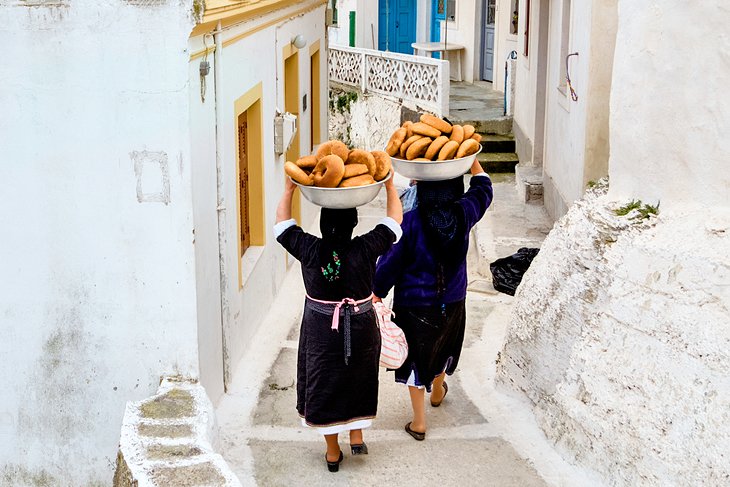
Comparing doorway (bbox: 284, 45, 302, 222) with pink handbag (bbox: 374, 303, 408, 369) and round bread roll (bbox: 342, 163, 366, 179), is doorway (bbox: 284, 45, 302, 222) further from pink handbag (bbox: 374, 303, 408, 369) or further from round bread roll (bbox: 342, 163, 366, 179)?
round bread roll (bbox: 342, 163, 366, 179)

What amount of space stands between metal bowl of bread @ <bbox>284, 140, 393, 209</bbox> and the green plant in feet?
4.86

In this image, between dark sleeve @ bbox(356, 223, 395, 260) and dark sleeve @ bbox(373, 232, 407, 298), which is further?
dark sleeve @ bbox(373, 232, 407, 298)

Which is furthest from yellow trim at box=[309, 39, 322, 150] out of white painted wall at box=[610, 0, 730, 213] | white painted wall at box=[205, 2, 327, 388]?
white painted wall at box=[610, 0, 730, 213]

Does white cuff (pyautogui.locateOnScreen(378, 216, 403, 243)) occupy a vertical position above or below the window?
below

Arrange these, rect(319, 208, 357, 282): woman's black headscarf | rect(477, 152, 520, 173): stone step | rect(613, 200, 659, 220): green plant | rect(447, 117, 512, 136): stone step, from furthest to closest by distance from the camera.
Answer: rect(447, 117, 512, 136): stone step → rect(477, 152, 520, 173): stone step → rect(613, 200, 659, 220): green plant → rect(319, 208, 357, 282): woman's black headscarf

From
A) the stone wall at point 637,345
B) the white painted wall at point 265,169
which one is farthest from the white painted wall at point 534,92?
the stone wall at point 637,345

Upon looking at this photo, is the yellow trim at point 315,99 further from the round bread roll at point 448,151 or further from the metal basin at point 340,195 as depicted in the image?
the metal basin at point 340,195

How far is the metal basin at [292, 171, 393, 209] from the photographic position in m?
5.63

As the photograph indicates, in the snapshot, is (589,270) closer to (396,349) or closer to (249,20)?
(396,349)

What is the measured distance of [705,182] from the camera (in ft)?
18.9

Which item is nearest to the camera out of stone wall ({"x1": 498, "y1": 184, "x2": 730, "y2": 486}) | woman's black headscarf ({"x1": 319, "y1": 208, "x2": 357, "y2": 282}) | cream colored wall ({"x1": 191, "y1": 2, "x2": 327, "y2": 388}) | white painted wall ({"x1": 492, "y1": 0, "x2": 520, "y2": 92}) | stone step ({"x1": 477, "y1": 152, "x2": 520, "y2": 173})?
stone wall ({"x1": 498, "y1": 184, "x2": 730, "y2": 486})

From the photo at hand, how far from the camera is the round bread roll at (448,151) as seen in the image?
20.5 ft

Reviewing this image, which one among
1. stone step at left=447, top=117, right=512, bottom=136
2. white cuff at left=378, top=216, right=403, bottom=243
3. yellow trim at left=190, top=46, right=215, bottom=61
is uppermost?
yellow trim at left=190, top=46, right=215, bottom=61

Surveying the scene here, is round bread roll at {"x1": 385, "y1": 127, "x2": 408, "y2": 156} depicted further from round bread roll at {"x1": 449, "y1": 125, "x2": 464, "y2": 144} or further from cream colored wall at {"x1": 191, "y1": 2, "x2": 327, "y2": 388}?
cream colored wall at {"x1": 191, "y1": 2, "x2": 327, "y2": 388}
